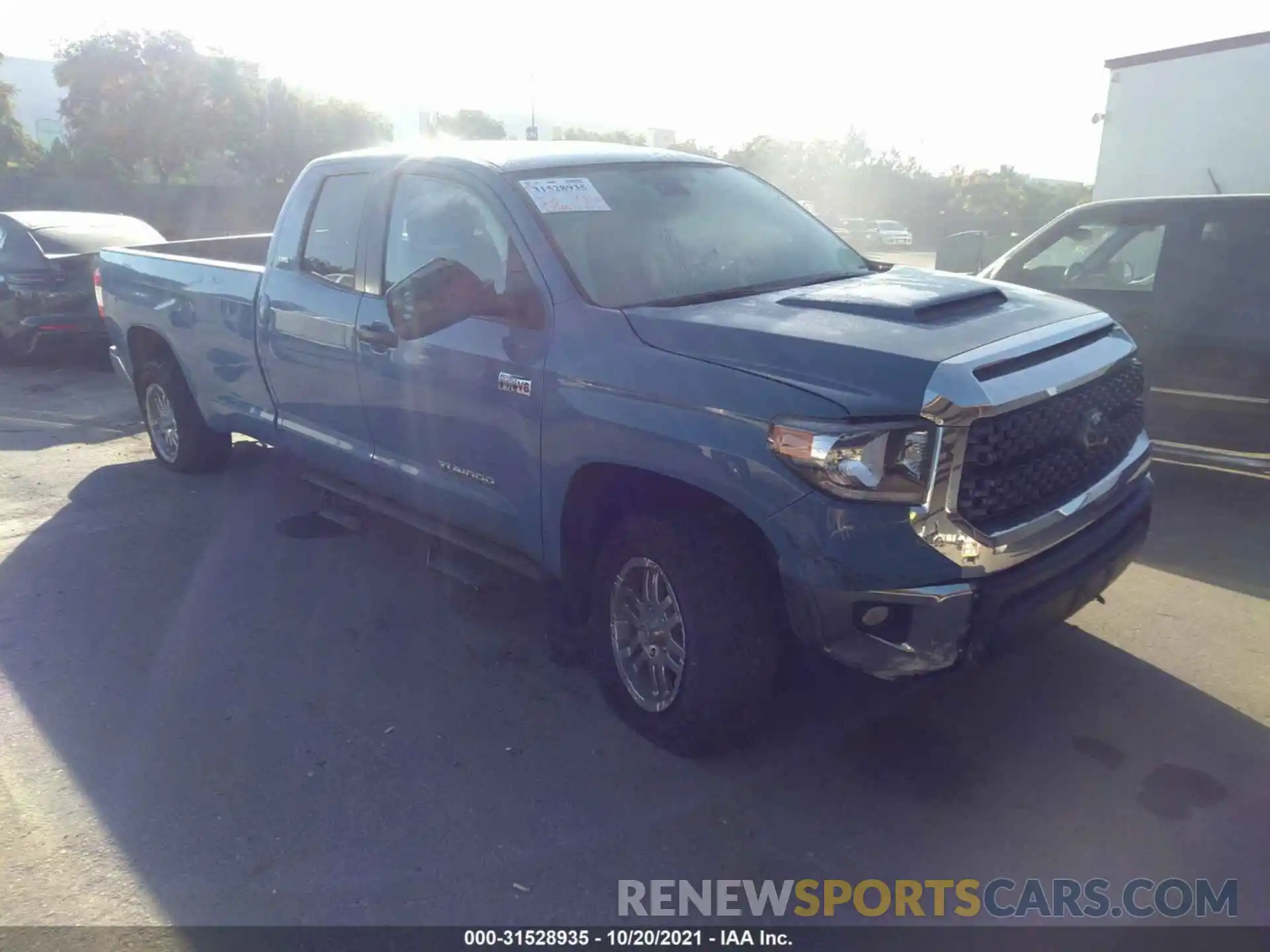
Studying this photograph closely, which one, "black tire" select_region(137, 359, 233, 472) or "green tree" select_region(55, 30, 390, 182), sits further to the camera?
"green tree" select_region(55, 30, 390, 182)

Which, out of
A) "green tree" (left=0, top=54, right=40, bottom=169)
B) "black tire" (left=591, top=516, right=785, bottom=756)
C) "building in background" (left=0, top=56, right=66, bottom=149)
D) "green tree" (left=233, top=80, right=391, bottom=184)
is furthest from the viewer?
"building in background" (left=0, top=56, right=66, bottom=149)

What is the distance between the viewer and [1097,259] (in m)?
6.52

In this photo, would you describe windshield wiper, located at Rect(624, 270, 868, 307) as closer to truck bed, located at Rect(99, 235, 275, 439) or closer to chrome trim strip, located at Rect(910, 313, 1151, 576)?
chrome trim strip, located at Rect(910, 313, 1151, 576)

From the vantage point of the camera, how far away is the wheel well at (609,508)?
3176 millimetres

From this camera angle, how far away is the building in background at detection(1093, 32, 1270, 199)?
1478cm

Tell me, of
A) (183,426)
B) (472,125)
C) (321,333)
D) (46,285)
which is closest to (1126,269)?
(321,333)

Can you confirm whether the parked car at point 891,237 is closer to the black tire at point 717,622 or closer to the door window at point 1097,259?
the door window at point 1097,259

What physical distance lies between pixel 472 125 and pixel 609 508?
45.2 m

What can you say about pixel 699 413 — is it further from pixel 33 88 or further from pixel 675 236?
pixel 33 88

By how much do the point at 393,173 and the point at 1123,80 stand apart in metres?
16.0

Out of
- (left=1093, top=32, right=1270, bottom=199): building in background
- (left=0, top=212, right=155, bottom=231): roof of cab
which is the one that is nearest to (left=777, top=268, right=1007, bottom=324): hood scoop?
(left=0, top=212, right=155, bottom=231): roof of cab

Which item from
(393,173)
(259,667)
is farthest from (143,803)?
(393,173)

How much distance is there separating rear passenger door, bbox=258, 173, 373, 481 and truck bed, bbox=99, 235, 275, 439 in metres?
0.27

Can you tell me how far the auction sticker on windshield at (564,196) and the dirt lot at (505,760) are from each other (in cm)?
183
